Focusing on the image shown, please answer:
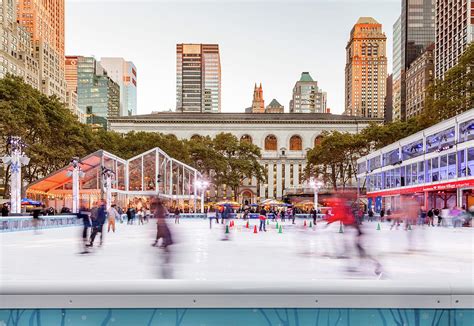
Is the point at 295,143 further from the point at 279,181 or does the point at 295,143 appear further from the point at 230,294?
the point at 230,294

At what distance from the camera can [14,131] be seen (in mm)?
38875

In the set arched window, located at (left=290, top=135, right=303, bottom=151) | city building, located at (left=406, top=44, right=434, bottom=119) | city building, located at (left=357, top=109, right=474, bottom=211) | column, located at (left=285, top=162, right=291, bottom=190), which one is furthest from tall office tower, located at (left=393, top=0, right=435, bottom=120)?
city building, located at (left=357, top=109, right=474, bottom=211)

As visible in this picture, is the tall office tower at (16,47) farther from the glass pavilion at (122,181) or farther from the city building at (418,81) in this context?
the city building at (418,81)

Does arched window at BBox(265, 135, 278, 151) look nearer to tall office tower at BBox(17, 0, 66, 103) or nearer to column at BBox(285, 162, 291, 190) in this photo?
column at BBox(285, 162, 291, 190)

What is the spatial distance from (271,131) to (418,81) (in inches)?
1764

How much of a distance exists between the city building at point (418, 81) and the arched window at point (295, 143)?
2930 cm

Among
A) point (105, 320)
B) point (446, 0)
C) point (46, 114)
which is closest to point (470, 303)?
point (105, 320)

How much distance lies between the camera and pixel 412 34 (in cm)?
15562

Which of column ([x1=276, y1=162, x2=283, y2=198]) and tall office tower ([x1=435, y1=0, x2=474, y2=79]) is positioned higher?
tall office tower ([x1=435, y1=0, x2=474, y2=79])

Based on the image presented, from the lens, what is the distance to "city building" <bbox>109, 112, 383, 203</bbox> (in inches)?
4235

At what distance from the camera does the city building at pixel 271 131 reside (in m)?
108

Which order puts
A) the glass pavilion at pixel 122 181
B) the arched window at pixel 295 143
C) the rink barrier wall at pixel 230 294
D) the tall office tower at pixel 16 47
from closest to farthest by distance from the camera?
the rink barrier wall at pixel 230 294 → the glass pavilion at pixel 122 181 → the tall office tower at pixel 16 47 → the arched window at pixel 295 143

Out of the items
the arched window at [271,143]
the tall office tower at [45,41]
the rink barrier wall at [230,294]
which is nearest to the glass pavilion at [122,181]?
the rink barrier wall at [230,294]

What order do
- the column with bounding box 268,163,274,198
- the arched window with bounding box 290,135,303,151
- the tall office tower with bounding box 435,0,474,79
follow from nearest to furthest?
the tall office tower with bounding box 435,0,474,79 < the column with bounding box 268,163,274,198 < the arched window with bounding box 290,135,303,151
